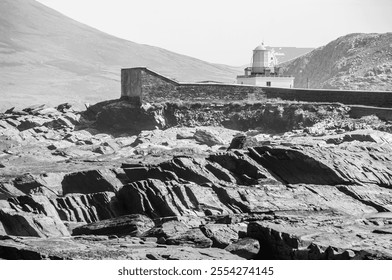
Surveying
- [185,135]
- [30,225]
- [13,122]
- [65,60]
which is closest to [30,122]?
[13,122]

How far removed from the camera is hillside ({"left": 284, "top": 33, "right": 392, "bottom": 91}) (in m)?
52.3

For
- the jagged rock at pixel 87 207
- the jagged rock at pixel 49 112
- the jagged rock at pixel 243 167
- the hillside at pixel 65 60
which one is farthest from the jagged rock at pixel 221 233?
the hillside at pixel 65 60

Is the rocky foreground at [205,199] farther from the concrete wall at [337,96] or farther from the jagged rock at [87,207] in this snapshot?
the concrete wall at [337,96]

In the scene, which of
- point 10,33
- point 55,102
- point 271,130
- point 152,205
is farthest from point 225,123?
point 10,33

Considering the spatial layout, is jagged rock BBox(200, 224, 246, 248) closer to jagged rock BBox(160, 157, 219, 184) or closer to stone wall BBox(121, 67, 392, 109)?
jagged rock BBox(160, 157, 219, 184)

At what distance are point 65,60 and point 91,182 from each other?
70.3 meters

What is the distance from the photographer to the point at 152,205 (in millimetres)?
21734

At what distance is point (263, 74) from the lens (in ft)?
157

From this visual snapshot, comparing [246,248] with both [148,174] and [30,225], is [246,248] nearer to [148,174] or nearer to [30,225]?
[30,225]

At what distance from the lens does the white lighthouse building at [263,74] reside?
47.4 meters

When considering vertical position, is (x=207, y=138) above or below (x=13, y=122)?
above
